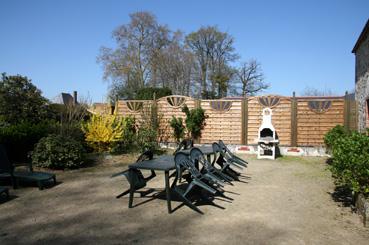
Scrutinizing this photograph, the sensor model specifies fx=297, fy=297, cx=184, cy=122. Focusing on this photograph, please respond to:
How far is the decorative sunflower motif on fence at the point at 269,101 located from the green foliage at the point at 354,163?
20.1 feet

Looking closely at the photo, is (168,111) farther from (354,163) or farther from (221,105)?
(354,163)

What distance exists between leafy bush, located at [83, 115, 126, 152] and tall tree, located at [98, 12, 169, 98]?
13.7 meters

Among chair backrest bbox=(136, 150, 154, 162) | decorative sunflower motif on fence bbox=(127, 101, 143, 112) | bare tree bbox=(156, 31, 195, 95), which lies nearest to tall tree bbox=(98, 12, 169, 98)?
bare tree bbox=(156, 31, 195, 95)

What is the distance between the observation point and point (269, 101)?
428 inches

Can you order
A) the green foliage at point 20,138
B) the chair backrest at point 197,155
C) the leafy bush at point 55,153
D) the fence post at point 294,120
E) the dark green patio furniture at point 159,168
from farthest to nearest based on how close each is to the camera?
the fence post at point 294,120 < the green foliage at point 20,138 < the leafy bush at point 55,153 < the chair backrest at point 197,155 < the dark green patio furniture at point 159,168

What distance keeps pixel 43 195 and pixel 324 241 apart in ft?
15.3

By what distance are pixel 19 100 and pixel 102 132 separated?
2660 mm

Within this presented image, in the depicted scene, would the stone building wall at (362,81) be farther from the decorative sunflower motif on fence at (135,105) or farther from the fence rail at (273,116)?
the decorative sunflower motif on fence at (135,105)

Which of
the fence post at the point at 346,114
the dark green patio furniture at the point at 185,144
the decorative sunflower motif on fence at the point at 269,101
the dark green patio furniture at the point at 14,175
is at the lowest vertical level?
the dark green patio furniture at the point at 14,175

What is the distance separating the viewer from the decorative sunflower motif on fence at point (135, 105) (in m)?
12.3

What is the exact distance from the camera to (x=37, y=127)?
859cm

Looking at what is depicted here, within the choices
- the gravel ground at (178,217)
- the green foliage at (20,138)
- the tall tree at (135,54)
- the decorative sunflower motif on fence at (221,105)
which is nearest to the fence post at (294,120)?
the decorative sunflower motif on fence at (221,105)

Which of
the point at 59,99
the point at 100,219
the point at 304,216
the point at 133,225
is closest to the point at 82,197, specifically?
the point at 100,219

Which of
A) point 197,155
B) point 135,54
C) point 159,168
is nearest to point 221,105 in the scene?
point 197,155
